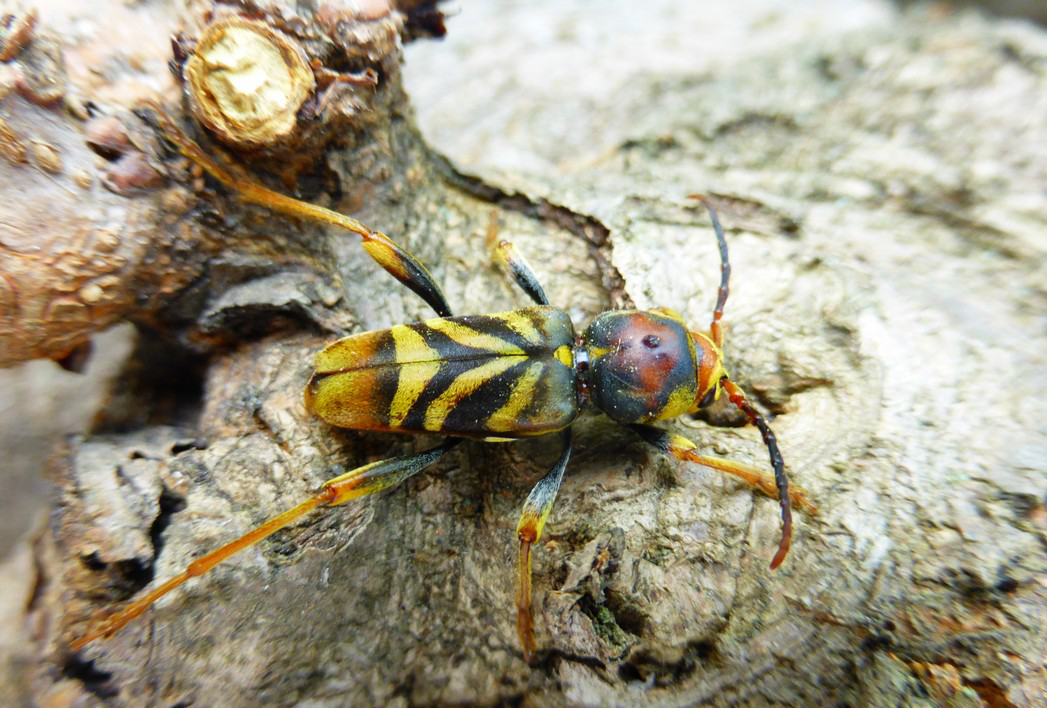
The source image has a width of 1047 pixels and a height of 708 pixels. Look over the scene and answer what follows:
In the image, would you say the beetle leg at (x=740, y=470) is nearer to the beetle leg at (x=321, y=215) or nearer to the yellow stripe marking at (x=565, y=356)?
the yellow stripe marking at (x=565, y=356)

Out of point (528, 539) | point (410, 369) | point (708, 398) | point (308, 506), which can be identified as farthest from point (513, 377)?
point (308, 506)

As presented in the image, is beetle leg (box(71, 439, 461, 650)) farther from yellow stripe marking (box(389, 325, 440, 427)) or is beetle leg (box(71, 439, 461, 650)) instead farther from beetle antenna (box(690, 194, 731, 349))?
beetle antenna (box(690, 194, 731, 349))

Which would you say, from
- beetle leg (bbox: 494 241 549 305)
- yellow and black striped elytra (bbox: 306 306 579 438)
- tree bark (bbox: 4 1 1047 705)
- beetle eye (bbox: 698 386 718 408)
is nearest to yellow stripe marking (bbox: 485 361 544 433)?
yellow and black striped elytra (bbox: 306 306 579 438)

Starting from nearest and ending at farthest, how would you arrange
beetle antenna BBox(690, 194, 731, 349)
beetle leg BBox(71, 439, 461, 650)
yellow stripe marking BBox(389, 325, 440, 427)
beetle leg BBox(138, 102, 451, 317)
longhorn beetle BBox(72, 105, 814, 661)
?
beetle leg BBox(71, 439, 461, 650)
beetle leg BBox(138, 102, 451, 317)
longhorn beetle BBox(72, 105, 814, 661)
yellow stripe marking BBox(389, 325, 440, 427)
beetle antenna BBox(690, 194, 731, 349)

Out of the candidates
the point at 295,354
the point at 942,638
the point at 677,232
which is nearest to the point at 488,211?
the point at 677,232

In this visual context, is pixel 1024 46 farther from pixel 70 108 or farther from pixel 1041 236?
pixel 70 108
